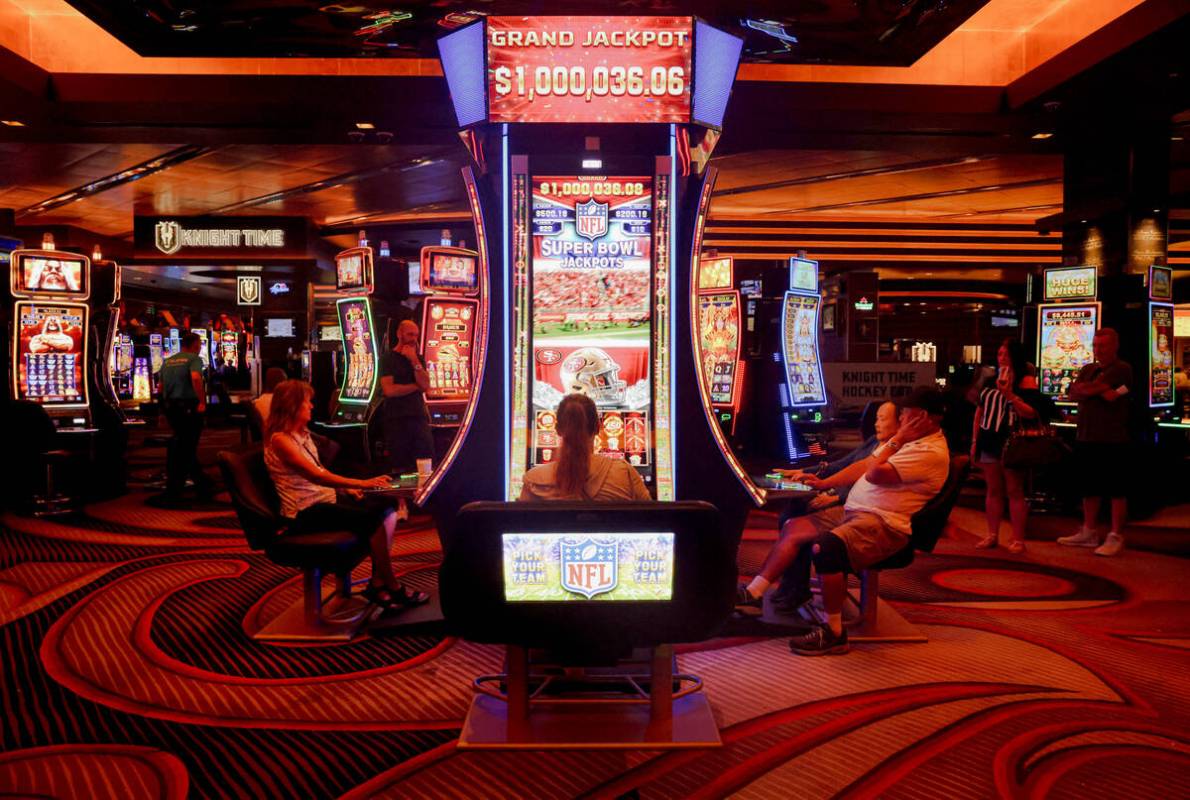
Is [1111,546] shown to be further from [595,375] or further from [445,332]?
[445,332]

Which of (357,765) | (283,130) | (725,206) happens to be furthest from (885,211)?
(357,765)

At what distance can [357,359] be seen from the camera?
8.62 m

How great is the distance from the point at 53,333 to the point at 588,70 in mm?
5887

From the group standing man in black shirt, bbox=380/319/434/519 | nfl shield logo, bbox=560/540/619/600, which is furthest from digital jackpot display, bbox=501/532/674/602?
standing man in black shirt, bbox=380/319/434/519

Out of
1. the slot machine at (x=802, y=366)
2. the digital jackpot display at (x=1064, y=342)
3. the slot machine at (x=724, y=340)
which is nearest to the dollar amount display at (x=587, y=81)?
the slot machine at (x=724, y=340)

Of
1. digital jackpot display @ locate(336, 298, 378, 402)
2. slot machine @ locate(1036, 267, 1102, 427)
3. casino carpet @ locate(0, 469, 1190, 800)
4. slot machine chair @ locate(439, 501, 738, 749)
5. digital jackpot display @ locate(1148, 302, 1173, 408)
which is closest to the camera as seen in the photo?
slot machine chair @ locate(439, 501, 738, 749)

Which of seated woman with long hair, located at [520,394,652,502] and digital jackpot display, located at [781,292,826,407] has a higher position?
digital jackpot display, located at [781,292,826,407]

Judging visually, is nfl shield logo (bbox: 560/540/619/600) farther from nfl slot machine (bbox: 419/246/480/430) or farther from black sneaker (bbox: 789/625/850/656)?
nfl slot machine (bbox: 419/246/480/430)

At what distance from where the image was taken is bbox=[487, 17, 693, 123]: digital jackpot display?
3.24 meters


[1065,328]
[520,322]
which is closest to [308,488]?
[520,322]

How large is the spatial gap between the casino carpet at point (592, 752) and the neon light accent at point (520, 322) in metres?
0.83

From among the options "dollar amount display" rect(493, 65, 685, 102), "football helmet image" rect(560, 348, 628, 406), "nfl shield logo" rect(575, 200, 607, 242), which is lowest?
"football helmet image" rect(560, 348, 628, 406)

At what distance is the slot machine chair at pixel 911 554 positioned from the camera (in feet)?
11.6

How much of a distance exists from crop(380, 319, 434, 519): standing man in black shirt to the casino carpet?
187cm
